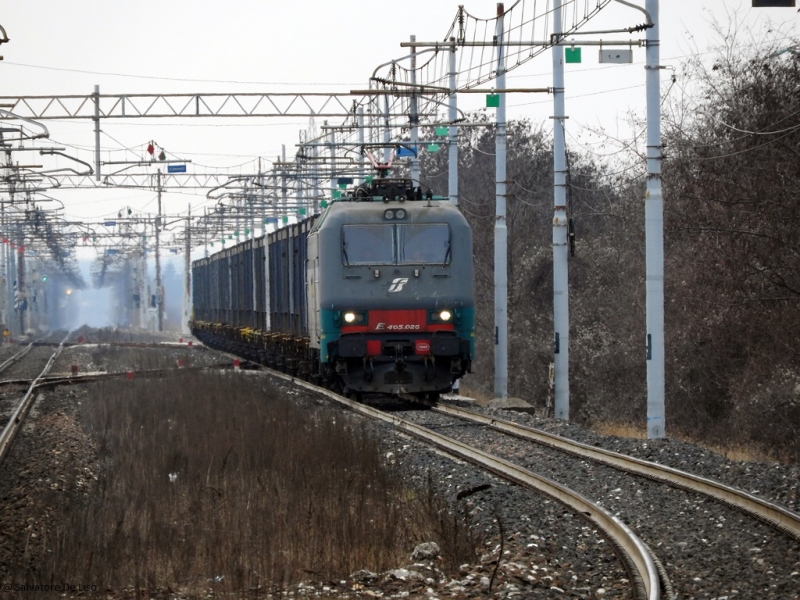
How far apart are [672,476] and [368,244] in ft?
28.0

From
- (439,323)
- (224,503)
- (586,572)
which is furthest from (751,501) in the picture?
(439,323)

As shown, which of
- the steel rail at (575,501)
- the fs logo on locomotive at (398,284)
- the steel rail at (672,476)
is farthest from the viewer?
the fs logo on locomotive at (398,284)

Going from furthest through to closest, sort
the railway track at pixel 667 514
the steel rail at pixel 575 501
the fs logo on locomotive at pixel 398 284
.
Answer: the fs logo on locomotive at pixel 398 284 < the railway track at pixel 667 514 < the steel rail at pixel 575 501

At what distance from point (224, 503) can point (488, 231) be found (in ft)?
112

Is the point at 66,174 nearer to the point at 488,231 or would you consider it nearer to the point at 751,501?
the point at 488,231

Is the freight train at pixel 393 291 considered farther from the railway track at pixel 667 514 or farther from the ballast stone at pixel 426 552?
the ballast stone at pixel 426 552

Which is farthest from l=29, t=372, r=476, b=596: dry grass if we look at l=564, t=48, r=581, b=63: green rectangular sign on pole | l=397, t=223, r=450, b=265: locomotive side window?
l=564, t=48, r=581, b=63: green rectangular sign on pole

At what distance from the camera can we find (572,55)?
2025 cm

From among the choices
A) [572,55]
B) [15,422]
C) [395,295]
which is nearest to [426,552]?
[395,295]

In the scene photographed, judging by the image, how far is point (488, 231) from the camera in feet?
146

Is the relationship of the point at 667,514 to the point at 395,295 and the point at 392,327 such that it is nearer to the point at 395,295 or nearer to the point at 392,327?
the point at 392,327

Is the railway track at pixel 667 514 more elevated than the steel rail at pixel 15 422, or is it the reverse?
the railway track at pixel 667 514

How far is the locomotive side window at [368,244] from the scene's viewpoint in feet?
64.5

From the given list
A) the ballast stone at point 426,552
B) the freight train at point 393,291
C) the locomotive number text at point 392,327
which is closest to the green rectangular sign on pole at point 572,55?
the freight train at point 393,291
